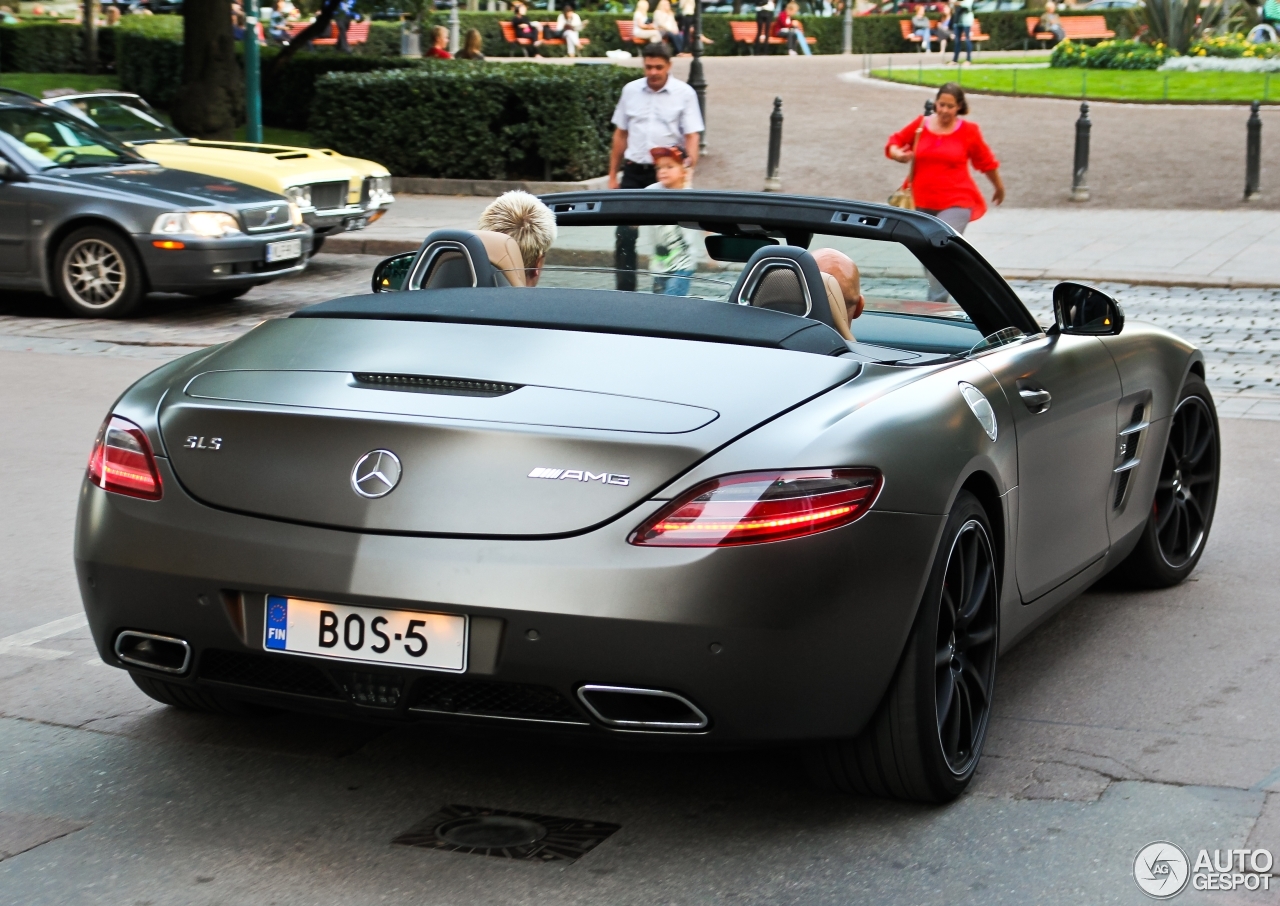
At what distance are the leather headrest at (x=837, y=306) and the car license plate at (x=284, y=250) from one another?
9170 mm

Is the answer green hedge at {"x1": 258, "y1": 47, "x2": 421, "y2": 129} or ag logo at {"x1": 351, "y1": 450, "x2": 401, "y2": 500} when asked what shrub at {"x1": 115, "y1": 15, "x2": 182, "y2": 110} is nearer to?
green hedge at {"x1": 258, "y1": 47, "x2": 421, "y2": 129}

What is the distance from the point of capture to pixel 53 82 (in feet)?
116

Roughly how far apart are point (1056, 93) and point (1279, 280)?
63.6 ft

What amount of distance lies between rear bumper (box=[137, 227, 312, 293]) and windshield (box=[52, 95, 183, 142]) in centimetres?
344

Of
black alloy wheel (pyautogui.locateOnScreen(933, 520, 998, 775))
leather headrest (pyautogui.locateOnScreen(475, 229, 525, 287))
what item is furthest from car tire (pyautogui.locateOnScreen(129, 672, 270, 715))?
black alloy wheel (pyautogui.locateOnScreen(933, 520, 998, 775))

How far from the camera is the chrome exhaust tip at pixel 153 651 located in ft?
11.6

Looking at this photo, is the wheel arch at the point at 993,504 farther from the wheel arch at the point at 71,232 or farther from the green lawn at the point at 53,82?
the green lawn at the point at 53,82

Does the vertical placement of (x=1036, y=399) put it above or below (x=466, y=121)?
below

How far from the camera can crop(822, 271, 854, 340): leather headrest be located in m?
4.32

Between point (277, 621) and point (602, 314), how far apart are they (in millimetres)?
1057

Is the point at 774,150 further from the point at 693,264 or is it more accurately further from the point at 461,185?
the point at 693,264

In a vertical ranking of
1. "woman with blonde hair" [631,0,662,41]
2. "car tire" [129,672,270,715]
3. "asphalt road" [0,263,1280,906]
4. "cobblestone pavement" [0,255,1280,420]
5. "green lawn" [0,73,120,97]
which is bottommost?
"cobblestone pavement" [0,255,1280,420]

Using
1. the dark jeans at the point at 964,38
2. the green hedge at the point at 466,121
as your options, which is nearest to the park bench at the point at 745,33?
the dark jeans at the point at 964,38

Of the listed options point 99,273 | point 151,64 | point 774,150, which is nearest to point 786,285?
point 99,273
